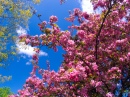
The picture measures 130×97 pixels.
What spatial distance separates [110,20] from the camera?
11539 millimetres

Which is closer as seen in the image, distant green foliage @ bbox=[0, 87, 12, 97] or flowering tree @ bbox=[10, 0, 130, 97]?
flowering tree @ bbox=[10, 0, 130, 97]

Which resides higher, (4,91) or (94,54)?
(4,91)

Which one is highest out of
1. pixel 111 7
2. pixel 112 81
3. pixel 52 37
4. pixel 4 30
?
pixel 4 30

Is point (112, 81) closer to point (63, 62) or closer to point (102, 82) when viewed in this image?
point (102, 82)

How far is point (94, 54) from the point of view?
11.8 m

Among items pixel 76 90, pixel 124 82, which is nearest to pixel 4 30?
pixel 76 90

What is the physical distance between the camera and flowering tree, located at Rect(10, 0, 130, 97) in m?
10.5

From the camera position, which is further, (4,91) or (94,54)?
(4,91)

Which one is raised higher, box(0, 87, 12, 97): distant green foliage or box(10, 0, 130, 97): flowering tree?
box(0, 87, 12, 97): distant green foliage

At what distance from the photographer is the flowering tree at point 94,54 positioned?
34.4 ft

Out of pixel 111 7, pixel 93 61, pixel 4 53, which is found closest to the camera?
pixel 111 7

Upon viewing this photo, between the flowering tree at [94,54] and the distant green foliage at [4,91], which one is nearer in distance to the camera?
the flowering tree at [94,54]

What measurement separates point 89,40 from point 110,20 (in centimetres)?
123

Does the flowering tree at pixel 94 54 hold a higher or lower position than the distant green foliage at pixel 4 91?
lower
